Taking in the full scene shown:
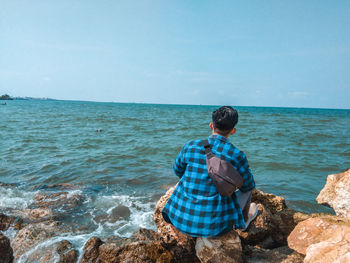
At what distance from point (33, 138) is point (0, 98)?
6054 inches

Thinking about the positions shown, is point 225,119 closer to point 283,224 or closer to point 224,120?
point 224,120

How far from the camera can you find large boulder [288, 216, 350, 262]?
8.36ft

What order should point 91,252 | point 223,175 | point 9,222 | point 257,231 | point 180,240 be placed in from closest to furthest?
point 223,175 → point 180,240 → point 91,252 → point 257,231 → point 9,222

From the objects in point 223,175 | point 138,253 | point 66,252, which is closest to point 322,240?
point 223,175

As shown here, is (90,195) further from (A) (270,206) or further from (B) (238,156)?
(B) (238,156)

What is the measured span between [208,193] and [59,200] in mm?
5429

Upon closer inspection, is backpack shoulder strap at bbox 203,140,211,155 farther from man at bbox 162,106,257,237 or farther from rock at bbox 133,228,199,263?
Answer: rock at bbox 133,228,199,263

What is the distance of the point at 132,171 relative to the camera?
9.62 meters

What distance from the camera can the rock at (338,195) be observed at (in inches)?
169

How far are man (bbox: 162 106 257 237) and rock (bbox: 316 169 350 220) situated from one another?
2.63 meters

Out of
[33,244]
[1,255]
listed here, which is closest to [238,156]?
[1,255]

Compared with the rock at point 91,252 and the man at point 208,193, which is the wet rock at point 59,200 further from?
the man at point 208,193

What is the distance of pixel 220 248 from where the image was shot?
8.70 feet

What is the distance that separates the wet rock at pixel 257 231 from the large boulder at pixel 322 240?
0.34m
